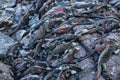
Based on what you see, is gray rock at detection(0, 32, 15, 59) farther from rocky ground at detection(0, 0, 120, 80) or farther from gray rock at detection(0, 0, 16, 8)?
gray rock at detection(0, 0, 16, 8)

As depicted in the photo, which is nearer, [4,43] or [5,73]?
[5,73]

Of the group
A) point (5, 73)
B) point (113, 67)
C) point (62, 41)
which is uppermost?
point (62, 41)

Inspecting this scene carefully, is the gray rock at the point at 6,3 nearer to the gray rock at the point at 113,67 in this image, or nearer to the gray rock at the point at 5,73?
the gray rock at the point at 5,73

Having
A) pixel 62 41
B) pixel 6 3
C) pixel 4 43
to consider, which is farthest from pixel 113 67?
pixel 6 3

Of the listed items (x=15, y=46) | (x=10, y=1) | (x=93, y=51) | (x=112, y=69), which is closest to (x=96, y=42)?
(x=93, y=51)

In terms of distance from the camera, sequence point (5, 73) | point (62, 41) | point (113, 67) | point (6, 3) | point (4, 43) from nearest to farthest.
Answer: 1. point (113, 67)
2. point (5, 73)
3. point (62, 41)
4. point (4, 43)
5. point (6, 3)

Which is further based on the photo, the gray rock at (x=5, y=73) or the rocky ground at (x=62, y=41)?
the gray rock at (x=5, y=73)

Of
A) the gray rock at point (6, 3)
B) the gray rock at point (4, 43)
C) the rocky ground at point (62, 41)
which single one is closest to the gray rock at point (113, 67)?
the rocky ground at point (62, 41)

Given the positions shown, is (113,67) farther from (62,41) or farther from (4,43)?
(4,43)
